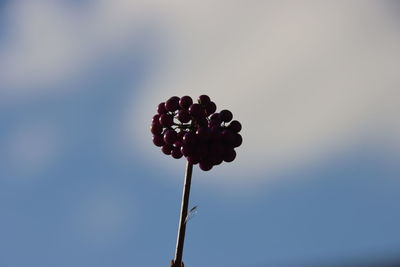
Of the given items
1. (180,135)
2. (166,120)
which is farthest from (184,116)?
(166,120)

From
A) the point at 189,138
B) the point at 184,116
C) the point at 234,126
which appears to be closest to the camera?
the point at 189,138

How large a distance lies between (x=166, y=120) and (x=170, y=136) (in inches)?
6.3

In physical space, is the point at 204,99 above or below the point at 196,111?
above

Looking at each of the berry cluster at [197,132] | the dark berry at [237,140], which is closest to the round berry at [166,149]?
the berry cluster at [197,132]

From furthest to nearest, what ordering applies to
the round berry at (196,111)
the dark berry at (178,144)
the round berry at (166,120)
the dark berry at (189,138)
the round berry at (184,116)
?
the round berry at (166,120) → the dark berry at (178,144) → the round berry at (184,116) → the round berry at (196,111) → the dark berry at (189,138)

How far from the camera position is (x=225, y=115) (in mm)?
4426

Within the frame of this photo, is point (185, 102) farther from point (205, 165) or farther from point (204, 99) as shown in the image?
point (205, 165)

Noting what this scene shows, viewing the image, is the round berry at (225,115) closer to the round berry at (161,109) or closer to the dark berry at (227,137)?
the dark berry at (227,137)

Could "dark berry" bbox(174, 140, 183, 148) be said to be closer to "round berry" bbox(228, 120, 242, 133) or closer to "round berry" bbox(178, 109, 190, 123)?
"round berry" bbox(178, 109, 190, 123)

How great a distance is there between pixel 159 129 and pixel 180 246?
153 cm

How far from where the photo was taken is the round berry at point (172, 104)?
4605mm

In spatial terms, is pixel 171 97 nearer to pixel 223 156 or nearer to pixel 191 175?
pixel 223 156
